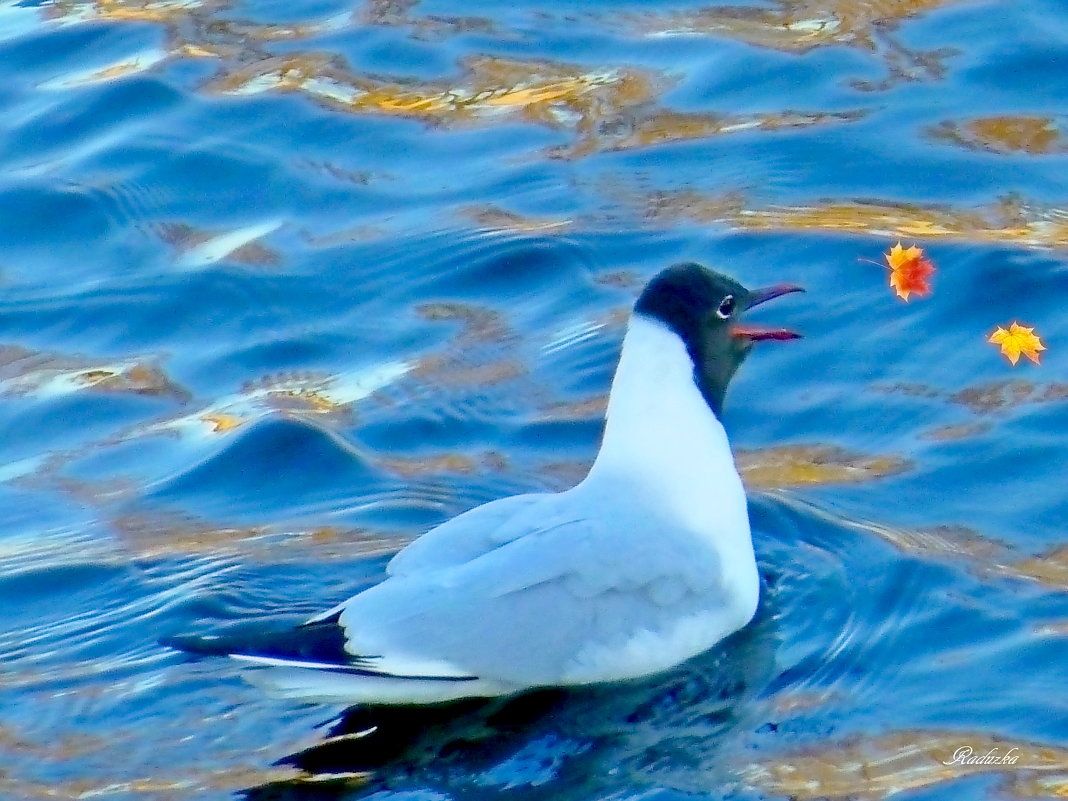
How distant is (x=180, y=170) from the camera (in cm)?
1020

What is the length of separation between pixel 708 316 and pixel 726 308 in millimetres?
97

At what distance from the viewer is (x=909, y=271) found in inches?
339

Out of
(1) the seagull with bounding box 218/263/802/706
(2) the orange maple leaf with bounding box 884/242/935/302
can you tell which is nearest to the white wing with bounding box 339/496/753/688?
(1) the seagull with bounding box 218/263/802/706

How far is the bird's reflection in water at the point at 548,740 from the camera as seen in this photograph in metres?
5.76

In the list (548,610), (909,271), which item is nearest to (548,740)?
(548,610)

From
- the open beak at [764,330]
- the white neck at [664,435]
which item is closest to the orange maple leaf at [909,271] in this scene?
the open beak at [764,330]

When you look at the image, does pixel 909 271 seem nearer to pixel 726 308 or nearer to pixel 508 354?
pixel 508 354

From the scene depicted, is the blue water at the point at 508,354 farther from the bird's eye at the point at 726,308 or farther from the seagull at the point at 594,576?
the bird's eye at the point at 726,308

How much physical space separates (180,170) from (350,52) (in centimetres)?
138

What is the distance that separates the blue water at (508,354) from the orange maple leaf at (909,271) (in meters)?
0.09

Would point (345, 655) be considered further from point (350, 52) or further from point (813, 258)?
point (350, 52)

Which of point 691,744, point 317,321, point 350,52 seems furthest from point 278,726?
point 350,52

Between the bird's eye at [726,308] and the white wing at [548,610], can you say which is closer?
the white wing at [548,610]

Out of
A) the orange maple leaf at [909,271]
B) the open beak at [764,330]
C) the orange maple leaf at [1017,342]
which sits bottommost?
Result: the orange maple leaf at [1017,342]
